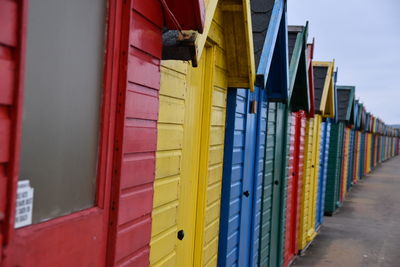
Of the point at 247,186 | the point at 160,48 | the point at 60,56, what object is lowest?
the point at 247,186

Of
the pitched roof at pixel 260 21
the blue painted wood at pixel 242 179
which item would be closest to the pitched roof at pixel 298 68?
the blue painted wood at pixel 242 179

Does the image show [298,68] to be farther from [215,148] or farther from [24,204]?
[24,204]

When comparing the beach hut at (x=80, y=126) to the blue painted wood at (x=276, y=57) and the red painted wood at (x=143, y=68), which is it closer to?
the red painted wood at (x=143, y=68)

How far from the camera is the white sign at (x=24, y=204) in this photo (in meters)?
1.60

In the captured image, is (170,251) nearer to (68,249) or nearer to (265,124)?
(68,249)

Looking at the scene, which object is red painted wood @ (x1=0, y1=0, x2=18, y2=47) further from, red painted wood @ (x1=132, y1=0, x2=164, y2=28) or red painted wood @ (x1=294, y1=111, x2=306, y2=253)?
red painted wood @ (x1=294, y1=111, x2=306, y2=253)

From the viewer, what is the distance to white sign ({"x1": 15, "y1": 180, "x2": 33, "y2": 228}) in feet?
5.24

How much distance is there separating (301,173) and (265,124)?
146 inches

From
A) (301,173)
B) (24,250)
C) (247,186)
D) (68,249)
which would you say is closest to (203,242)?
(247,186)

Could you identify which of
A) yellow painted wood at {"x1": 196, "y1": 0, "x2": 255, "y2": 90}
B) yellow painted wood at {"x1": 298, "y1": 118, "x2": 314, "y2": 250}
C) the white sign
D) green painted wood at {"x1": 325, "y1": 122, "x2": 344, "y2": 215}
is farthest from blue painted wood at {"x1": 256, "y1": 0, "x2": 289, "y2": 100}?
green painted wood at {"x1": 325, "y1": 122, "x2": 344, "y2": 215}

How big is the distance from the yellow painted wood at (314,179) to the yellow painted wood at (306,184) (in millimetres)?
279

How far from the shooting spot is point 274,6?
5.47m

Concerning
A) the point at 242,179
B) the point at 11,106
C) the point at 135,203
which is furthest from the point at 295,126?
the point at 11,106

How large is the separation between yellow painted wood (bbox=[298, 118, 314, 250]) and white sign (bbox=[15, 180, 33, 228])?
869 centimetres
